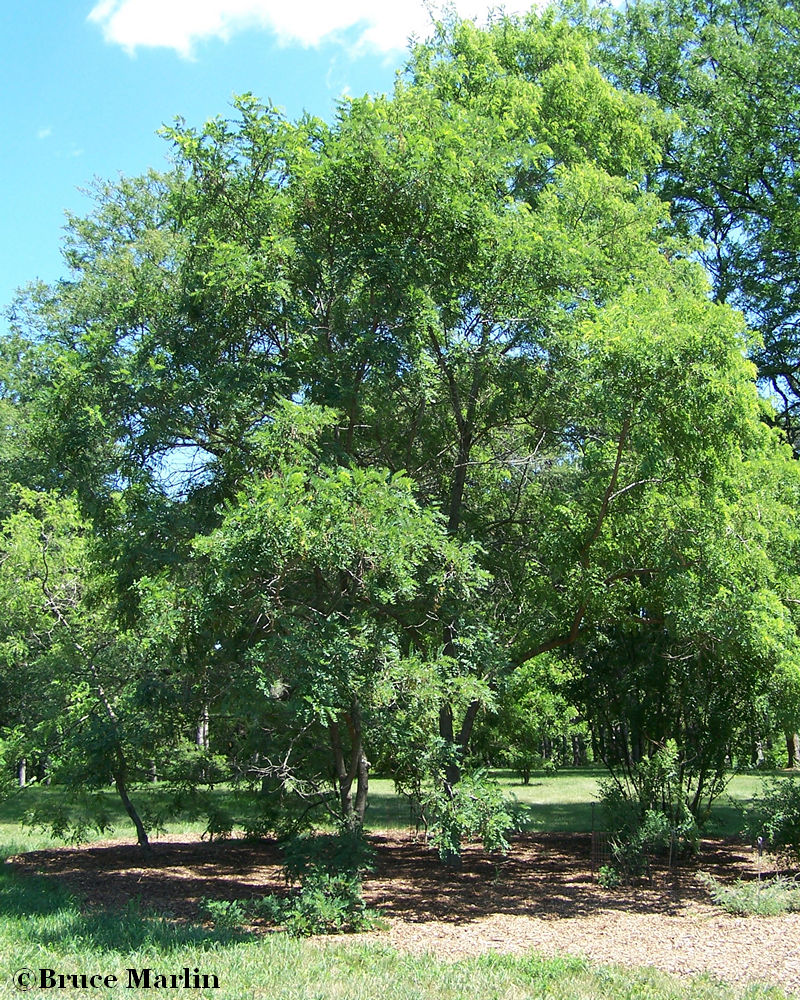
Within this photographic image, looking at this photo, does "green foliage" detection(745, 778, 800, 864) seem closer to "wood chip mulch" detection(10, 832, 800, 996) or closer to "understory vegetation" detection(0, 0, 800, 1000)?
"understory vegetation" detection(0, 0, 800, 1000)

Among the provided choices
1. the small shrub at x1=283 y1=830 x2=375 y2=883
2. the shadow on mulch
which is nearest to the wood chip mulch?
the shadow on mulch

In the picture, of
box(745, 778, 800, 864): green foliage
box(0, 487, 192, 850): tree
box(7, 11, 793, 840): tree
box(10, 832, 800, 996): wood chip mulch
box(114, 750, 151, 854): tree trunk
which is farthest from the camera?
box(114, 750, 151, 854): tree trunk

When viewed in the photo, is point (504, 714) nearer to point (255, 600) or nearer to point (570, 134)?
point (255, 600)

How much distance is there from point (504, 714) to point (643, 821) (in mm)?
2982

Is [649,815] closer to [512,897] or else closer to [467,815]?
[512,897]

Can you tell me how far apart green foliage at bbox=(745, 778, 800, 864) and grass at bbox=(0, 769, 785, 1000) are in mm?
4631

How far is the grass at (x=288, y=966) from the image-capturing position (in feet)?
18.3

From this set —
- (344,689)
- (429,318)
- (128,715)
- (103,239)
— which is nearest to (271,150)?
(429,318)

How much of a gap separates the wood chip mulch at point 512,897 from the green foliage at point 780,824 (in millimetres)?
728

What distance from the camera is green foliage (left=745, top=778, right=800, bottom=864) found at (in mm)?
10008

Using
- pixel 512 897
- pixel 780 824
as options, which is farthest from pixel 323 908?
pixel 780 824

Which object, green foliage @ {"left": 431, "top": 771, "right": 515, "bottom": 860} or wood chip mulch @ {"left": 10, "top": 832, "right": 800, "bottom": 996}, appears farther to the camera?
green foliage @ {"left": 431, "top": 771, "right": 515, "bottom": 860}

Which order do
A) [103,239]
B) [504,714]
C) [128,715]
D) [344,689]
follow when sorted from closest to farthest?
[344,689] → [128,715] → [504,714] → [103,239]

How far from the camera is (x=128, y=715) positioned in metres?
10.6
